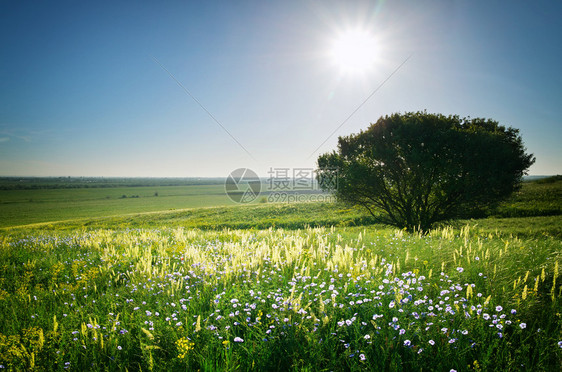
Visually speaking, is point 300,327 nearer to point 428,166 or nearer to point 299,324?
point 299,324

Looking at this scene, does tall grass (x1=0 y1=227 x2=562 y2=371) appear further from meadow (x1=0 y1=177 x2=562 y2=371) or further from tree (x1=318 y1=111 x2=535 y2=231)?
tree (x1=318 y1=111 x2=535 y2=231)

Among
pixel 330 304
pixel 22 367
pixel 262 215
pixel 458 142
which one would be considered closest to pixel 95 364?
pixel 22 367

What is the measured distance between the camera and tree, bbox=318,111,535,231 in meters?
12.7

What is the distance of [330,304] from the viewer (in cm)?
351

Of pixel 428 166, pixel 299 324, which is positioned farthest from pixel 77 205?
pixel 299 324

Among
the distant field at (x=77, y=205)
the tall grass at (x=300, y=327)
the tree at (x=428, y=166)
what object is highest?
the tree at (x=428, y=166)

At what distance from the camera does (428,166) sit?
13047 millimetres

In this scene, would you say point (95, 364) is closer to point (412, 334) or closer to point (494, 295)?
point (412, 334)

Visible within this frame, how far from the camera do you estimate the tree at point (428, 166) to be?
12.7 metres

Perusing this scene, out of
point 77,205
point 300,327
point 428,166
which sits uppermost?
point 428,166

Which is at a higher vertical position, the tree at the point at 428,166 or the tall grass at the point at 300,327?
the tree at the point at 428,166

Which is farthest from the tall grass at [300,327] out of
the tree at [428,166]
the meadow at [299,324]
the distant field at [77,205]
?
the distant field at [77,205]

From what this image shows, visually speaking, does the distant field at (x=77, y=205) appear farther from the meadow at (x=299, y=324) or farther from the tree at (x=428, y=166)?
the meadow at (x=299, y=324)

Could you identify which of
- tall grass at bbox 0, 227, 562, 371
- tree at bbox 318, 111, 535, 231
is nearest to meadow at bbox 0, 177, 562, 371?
tall grass at bbox 0, 227, 562, 371
